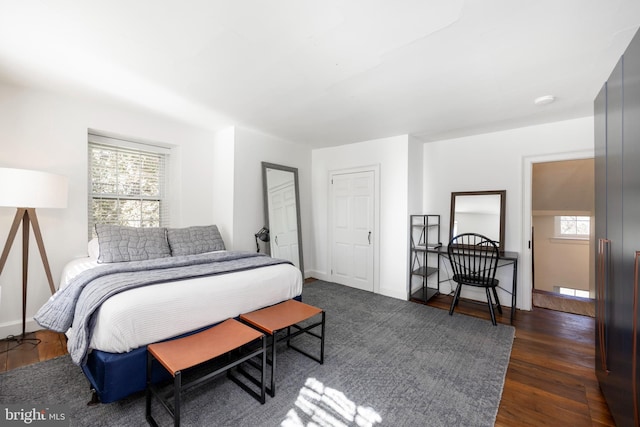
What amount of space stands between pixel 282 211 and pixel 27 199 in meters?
2.77

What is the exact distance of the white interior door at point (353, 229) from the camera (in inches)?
169

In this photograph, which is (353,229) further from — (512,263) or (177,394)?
(177,394)

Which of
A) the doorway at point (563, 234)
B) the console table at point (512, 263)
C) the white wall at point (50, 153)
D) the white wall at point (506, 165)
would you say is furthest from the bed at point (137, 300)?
the doorway at point (563, 234)

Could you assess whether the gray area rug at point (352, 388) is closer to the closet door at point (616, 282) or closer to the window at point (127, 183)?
the closet door at point (616, 282)

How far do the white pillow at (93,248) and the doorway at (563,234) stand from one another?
17.3 feet

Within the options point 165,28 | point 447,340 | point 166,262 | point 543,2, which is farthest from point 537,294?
point 165,28

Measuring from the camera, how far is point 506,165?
3.65 metres

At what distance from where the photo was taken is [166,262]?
8.13 feet

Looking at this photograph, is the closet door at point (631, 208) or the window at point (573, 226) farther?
the window at point (573, 226)

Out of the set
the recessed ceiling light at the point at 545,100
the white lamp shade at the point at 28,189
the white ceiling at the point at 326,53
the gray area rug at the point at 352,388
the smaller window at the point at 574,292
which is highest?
the white ceiling at the point at 326,53

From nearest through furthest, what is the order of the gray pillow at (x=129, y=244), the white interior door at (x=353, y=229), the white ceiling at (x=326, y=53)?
the white ceiling at (x=326, y=53) → the gray pillow at (x=129, y=244) → the white interior door at (x=353, y=229)

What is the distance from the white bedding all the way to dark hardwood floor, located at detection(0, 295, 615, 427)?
722mm

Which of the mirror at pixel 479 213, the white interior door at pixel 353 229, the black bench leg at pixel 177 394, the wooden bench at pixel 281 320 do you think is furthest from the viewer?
the white interior door at pixel 353 229

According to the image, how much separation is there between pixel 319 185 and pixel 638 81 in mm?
3961
